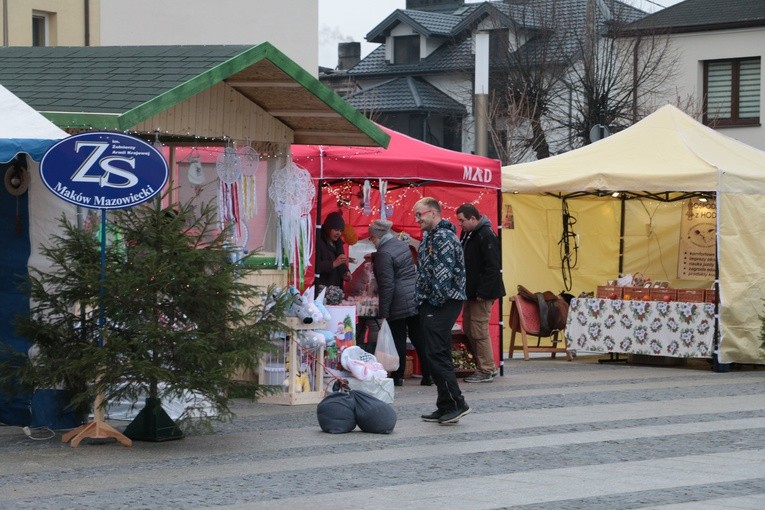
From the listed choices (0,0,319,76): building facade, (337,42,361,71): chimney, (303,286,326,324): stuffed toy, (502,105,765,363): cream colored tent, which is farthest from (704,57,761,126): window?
(337,42,361,71): chimney

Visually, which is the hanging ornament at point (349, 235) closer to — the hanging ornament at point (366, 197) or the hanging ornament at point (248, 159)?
the hanging ornament at point (366, 197)

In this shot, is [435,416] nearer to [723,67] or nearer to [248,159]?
[248,159]

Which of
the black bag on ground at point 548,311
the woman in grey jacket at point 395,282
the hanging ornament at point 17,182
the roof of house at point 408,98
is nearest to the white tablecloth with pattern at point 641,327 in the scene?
the black bag on ground at point 548,311

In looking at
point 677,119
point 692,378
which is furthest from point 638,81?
point 692,378

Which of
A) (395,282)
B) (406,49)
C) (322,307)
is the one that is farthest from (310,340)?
(406,49)

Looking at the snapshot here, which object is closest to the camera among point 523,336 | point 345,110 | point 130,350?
point 130,350

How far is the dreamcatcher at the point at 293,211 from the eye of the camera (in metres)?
14.8

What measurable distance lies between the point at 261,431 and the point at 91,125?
286 centimetres

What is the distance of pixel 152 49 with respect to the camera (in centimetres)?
1312

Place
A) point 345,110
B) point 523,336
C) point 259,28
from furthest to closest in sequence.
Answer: point 259,28 → point 523,336 → point 345,110

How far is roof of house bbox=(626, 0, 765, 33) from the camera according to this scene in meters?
40.5

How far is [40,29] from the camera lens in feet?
96.2

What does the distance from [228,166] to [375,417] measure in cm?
366

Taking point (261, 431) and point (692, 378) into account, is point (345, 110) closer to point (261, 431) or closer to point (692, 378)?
point (261, 431)
